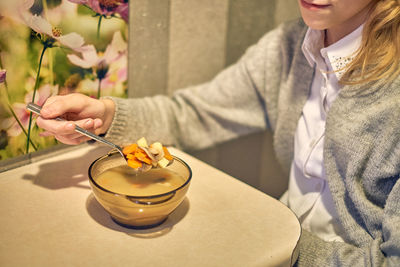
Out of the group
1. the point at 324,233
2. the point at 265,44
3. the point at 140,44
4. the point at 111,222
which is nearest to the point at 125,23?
the point at 140,44

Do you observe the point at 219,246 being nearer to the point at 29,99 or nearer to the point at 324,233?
the point at 324,233

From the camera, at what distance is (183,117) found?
1.16m

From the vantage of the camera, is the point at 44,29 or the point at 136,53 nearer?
the point at 44,29

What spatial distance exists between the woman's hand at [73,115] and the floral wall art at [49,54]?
68 millimetres

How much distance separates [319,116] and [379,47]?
0.21 meters

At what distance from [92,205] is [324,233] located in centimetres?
52

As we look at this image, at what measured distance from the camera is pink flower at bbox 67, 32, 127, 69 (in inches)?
38.5

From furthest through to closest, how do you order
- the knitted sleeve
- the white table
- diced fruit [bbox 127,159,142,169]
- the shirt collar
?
the knitted sleeve
the shirt collar
diced fruit [bbox 127,159,142,169]
the white table

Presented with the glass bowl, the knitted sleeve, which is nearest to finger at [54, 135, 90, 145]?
the glass bowl

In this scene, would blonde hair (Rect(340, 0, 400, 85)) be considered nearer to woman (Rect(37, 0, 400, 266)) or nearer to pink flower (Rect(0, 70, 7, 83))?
woman (Rect(37, 0, 400, 266))

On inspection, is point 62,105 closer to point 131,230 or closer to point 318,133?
point 131,230

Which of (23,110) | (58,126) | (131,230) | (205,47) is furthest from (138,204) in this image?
(205,47)

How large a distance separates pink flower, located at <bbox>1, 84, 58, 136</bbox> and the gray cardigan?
154mm

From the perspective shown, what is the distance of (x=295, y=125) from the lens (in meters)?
1.10
